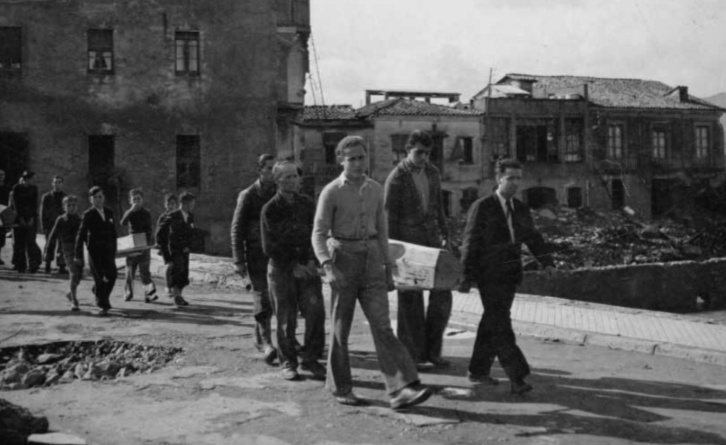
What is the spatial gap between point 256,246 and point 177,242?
158 inches

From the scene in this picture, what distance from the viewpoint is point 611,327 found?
9266 millimetres

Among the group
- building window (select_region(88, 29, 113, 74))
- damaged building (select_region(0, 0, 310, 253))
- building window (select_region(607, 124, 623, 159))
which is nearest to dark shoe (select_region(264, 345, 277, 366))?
damaged building (select_region(0, 0, 310, 253))

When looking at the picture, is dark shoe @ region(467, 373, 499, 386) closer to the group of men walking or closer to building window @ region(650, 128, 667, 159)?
the group of men walking

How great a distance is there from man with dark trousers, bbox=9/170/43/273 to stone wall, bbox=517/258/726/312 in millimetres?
14347

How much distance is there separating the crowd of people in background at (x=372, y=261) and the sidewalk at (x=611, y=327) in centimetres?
212

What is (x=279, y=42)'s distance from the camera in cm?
2923

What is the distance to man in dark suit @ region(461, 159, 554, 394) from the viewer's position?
6195 millimetres

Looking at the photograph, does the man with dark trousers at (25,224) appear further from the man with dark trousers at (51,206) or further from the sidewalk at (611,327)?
the sidewalk at (611,327)

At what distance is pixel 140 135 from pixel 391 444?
2391cm

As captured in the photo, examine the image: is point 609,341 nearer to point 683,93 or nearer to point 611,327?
point 611,327

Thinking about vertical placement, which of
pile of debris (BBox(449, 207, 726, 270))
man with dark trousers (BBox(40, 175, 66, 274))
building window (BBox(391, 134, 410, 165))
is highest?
building window (BBox(391, 134, 410, 165))

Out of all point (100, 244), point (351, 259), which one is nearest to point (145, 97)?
point (100, 244)

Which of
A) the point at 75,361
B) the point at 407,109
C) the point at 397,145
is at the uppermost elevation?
the point at 407,109

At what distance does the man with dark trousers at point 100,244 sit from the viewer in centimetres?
1042
